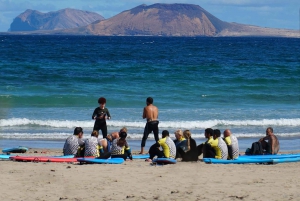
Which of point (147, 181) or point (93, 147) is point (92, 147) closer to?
point (93, 147)

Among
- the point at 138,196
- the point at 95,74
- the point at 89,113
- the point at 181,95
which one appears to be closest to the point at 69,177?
the point at 138,196

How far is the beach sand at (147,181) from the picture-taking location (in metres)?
8.96

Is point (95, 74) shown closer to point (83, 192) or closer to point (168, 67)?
point (168, 67)

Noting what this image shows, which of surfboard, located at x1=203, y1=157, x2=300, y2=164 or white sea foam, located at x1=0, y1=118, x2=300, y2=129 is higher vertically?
white sea foam, located at x1=0, y1=118, x2=300, y2=129

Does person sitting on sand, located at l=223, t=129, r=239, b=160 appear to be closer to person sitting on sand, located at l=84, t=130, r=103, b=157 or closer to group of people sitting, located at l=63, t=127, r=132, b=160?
group of people sitting, located at l=63, t=127, r=132, b=160

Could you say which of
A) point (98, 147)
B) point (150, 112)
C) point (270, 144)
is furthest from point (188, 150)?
point (270, 144)

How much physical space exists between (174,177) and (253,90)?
20681mm

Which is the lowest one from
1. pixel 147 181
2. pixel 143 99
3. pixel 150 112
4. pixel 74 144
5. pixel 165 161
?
pixel 147 181

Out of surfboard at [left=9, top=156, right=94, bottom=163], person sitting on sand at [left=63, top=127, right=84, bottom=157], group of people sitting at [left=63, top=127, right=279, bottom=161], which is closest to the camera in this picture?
surfboard at [left=9, top=156, right=94, bottom=163]

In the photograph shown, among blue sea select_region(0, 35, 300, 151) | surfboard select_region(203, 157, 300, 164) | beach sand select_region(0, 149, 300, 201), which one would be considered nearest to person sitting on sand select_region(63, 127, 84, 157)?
beach sand select_region(0, 149, 300, 201)

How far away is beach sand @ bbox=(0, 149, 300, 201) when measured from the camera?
896 centimetres

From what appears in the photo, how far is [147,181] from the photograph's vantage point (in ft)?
32.8

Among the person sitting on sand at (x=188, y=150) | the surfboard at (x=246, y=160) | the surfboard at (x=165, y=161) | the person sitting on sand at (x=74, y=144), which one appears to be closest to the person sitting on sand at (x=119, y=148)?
the person sitting on sand at (x=74, y=144)

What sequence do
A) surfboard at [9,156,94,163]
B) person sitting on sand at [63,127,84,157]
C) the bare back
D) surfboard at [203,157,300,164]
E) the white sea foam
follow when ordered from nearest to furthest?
surfboard at [9,156,94,163], surfboard at [203,157,300,164], person sitting on sand at [63,127,84,157], the bare back, the white sea foam
